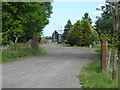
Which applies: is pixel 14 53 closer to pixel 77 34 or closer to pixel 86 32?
pixel 77 34

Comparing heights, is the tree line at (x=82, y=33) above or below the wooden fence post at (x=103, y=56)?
above

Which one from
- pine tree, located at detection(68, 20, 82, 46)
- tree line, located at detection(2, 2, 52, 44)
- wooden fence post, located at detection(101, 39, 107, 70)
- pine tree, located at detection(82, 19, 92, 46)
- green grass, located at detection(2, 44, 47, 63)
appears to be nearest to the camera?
wooden fence post, located at detection(101, 39, 107, 70)

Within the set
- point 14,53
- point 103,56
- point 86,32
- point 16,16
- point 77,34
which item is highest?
point 16,16

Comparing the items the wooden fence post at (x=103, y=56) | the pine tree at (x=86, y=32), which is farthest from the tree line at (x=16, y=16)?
the pine tree at (x=86, y=32)

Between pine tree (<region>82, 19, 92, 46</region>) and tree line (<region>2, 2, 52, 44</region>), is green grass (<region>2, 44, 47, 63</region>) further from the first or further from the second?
pine tree (<region>82, 19, 92, 46</region>)

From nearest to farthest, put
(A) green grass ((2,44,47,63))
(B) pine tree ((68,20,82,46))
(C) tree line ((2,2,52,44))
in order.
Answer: (A) green grass ((2,44,47,63)), (C) tree line ((2,2,52,44)), (B) pine tree ((68,20,82,46))

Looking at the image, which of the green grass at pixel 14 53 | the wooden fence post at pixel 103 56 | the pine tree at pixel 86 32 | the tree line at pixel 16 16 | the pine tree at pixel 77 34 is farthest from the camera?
the pine tree at pixel 86 32

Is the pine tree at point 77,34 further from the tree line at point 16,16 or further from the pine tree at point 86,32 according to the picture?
the tree line at point 16,16

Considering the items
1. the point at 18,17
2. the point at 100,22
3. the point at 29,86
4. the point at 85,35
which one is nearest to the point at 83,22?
the point at 85,35

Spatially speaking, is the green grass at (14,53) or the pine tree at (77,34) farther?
the pine tree at (77,34)

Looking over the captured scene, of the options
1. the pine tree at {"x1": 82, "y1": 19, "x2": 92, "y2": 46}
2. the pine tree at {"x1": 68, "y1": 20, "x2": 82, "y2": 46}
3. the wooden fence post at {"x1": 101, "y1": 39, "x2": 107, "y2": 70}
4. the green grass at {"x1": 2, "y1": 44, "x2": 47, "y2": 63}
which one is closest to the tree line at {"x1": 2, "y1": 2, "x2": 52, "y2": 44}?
Answer: the green grass at {"x1": 2, "y1": 44, "x2": 47, "y2": 63}

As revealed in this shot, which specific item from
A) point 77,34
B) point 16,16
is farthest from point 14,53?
point 77,34

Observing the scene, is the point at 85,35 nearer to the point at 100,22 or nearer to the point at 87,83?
the point at 100,22

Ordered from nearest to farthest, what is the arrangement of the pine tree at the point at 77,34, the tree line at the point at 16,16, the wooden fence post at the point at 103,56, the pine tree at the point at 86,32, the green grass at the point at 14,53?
the wooden fence post at the point at 103,56, the green grass at the point at 14,53, the tree line at the point at 16,16, the pine tree at the point at 77,34, the pine tree at the point at 86,32
